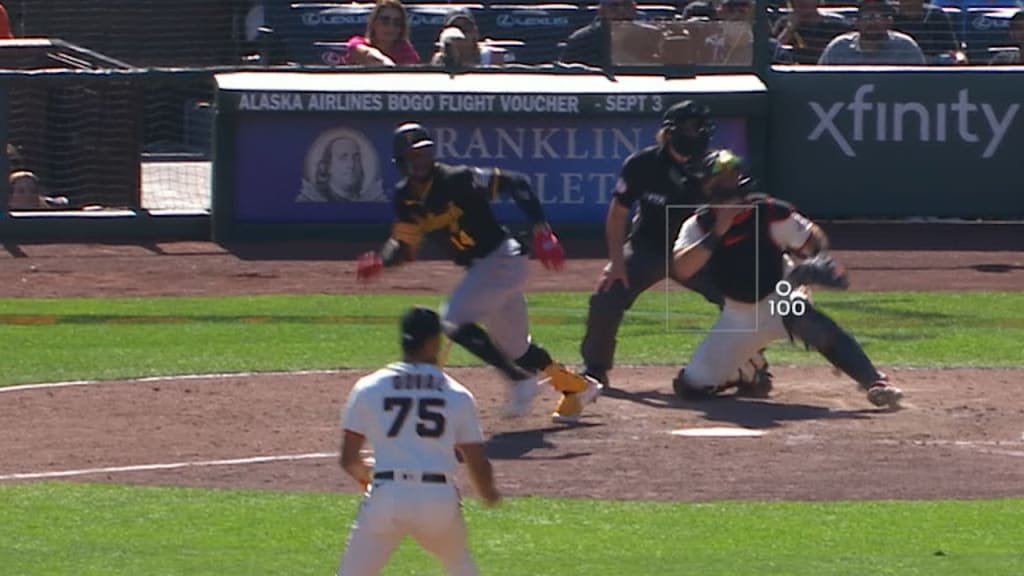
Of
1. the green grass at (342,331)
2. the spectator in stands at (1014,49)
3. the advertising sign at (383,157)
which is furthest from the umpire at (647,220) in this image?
the spectator in stands at (1014,49)

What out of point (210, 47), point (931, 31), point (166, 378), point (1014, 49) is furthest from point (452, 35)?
point (166, 378)

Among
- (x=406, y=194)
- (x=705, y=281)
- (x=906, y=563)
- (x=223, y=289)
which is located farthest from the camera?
(x=223, y=289)

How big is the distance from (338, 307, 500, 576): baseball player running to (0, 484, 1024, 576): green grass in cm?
138

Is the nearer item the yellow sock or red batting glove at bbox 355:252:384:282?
red batting glove at bbox 355:252:384:282

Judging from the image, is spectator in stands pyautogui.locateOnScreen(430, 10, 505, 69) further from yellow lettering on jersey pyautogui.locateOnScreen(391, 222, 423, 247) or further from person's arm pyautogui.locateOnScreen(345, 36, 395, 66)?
yellow lettering on jersey pyautogui.locateOnScreen(391, 222, 423, 247)

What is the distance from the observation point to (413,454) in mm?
6539

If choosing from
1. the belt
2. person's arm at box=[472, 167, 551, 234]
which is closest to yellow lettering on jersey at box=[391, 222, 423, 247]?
person's arm at box=[472, 167, 551, 234]

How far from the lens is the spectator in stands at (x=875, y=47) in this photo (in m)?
20.9

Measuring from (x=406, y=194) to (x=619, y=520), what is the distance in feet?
8.85

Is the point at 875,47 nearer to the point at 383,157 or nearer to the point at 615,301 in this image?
the point at 383,157

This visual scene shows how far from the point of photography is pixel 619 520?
9.03 metres

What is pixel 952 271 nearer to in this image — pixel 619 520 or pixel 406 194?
pixel 406 194

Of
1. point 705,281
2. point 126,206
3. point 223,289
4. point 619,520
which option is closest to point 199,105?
point 126,206

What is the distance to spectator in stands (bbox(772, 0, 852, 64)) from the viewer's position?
21.5 meters
